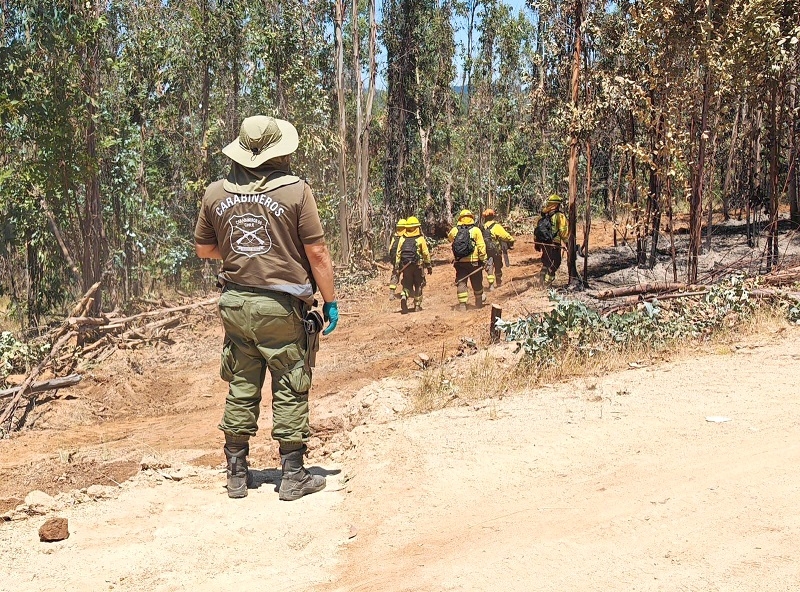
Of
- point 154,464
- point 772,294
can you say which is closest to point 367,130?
point 772,294

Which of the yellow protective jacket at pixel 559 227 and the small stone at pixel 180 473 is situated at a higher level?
the yellow protective jacket at pixel 559 227

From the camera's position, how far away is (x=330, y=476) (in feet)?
17.6

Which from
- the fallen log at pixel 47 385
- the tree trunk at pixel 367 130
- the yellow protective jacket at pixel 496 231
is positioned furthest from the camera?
the tree trunk at pixel 367 130

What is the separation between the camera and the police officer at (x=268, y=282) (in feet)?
15.7

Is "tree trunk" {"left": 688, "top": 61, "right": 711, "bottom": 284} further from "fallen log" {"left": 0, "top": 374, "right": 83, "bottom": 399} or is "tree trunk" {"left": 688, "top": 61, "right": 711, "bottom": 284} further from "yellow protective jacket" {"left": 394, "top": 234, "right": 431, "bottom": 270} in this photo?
"fallen log" {"left": 0, "top": 374, "right": 83, "bottom": 399}

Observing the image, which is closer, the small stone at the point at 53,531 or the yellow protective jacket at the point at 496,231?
the small stone at the point at 53,531

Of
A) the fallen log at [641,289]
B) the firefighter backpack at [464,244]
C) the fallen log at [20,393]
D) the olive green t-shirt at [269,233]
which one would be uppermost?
the olive green t-shirt at [269,233]

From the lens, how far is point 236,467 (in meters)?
4.97

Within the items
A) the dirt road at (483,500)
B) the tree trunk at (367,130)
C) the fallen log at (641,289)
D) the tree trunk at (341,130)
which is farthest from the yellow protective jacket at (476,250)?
the tree trunk at (367,130)

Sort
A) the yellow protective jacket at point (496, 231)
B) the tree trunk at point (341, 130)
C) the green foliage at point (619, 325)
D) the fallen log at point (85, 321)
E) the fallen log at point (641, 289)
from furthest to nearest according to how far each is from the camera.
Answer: the tree trunk at point (341, 130) < the yellow protective jacket at point (496, 231) < the fallen log at point (85, 321) < the fallen log at point (641, 289) < the green foliage at point (619, 325)

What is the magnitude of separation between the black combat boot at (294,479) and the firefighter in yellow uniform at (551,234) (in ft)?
38.2

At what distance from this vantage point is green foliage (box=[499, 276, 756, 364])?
7.44 meters

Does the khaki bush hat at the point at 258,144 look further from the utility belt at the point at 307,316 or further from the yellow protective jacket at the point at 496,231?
the yellow protective jacket at the point at 496,231

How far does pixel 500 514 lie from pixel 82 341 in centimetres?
924
